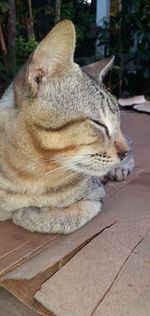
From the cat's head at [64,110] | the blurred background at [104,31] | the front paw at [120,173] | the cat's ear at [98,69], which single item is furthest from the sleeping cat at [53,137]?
the blurred background at [104,31]

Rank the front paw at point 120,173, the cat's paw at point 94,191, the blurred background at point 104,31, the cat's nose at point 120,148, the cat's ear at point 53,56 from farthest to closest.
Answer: the blurred background at point 104,31 < the front paw at point 120,173 < the cat's paw at point 94,191 < the cat's nose at point 120,148 < the cat's ear at point 53,56

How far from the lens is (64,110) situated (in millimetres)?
1504

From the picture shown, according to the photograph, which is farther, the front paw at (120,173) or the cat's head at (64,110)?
the front paw at (120,173)

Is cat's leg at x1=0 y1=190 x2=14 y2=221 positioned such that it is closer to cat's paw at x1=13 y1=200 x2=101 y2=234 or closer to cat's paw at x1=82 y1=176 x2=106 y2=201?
cat's paw at x1=13 y1=200 x2=101 y2=234

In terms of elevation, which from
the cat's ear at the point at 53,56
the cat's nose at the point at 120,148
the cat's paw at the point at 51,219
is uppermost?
the cat's ear at the point at 53,56

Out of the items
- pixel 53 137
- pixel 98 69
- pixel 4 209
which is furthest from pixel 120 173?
pixel 53 137

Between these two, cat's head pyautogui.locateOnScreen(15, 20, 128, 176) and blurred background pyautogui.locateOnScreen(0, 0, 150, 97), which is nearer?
cat's head pyautogui.locateOnScreen(15, 20, 128, 176)

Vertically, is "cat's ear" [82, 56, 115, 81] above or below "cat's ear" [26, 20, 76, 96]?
below

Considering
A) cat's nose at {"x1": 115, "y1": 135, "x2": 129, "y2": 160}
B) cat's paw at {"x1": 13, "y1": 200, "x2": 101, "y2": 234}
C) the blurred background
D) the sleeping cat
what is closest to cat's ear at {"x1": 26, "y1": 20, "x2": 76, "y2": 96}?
the sleeping cat

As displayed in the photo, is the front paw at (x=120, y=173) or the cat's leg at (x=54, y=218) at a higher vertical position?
the cat's leg at (x=54, y=218)

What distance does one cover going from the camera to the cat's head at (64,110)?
1488mm

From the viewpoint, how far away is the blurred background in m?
4.48

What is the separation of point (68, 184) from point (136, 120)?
1965 mm

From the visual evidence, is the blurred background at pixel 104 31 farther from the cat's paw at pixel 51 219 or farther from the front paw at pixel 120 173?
the cat's paw at pixel 51 219
